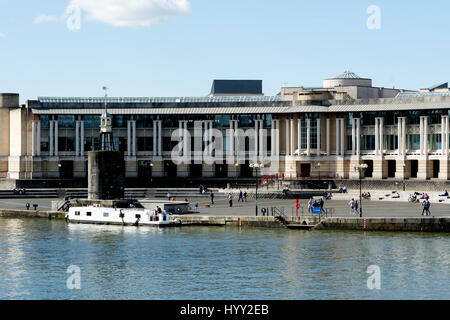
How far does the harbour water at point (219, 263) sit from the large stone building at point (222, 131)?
47.5 meters

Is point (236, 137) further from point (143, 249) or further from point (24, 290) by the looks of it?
point (24, 290)

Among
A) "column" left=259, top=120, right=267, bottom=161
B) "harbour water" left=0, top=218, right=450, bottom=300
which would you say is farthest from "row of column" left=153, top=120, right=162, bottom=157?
"harbour water" left=0, top=218, right=450, bottom=300

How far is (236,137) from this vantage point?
489 feet

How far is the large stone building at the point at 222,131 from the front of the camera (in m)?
144

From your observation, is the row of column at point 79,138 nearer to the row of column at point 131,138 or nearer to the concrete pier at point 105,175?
the row of column at point 131,138

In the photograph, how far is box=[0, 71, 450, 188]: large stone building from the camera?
144 metres

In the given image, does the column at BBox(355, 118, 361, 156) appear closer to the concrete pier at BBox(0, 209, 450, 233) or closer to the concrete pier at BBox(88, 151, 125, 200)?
the concrete pier at BBox(88, 151, 125, 200)

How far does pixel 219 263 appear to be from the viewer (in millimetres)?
77625

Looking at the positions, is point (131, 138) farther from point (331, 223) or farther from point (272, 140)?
point (331, 223)

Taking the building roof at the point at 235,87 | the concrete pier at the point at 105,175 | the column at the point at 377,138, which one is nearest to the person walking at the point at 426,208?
the concrete pier at the point at 105,175

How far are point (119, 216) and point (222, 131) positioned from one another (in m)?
46.0

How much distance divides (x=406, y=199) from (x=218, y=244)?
40.9 meters

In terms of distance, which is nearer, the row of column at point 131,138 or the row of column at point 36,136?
the row of column at point 36,136
